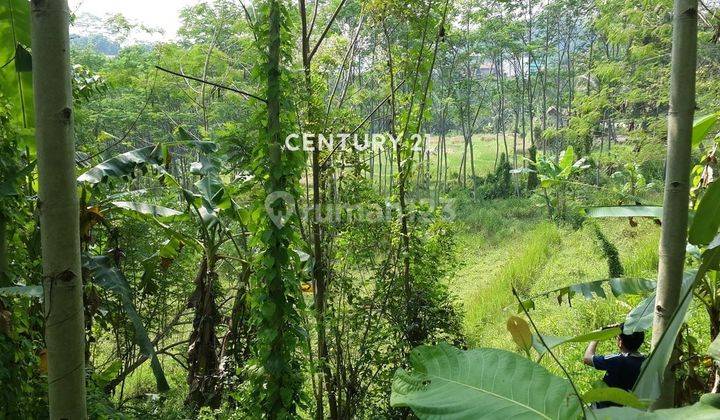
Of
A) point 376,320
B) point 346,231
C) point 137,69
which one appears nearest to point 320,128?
point 346,231

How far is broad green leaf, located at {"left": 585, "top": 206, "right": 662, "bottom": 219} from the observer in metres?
1.83

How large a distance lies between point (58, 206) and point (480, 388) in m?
0.71

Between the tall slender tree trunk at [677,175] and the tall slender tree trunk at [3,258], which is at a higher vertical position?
the tall slender tree trunk at [677,175]

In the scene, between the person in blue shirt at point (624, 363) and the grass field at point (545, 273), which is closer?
the person in blue shirt at point (624, 363)

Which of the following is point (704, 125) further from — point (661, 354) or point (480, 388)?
point (480, 388)

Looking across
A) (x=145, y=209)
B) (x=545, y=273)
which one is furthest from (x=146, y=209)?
(x=545, y=273)

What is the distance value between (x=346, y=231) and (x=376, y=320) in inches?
23.5

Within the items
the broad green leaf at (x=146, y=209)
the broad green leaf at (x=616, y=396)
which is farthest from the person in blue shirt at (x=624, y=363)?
the broad green leaf at (x=146, y=209)

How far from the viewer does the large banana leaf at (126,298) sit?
6.90ft

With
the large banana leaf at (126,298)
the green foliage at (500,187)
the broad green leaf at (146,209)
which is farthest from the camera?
the green foliage at (500,187)

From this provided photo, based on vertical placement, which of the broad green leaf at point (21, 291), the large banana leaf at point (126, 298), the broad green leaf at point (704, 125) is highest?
the broad green leaf at point (704, 125)

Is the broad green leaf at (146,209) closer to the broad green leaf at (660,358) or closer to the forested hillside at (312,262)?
the forested hillside at (312,262)

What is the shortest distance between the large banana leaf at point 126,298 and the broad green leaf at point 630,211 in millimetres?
1922

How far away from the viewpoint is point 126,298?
85.9 inches
